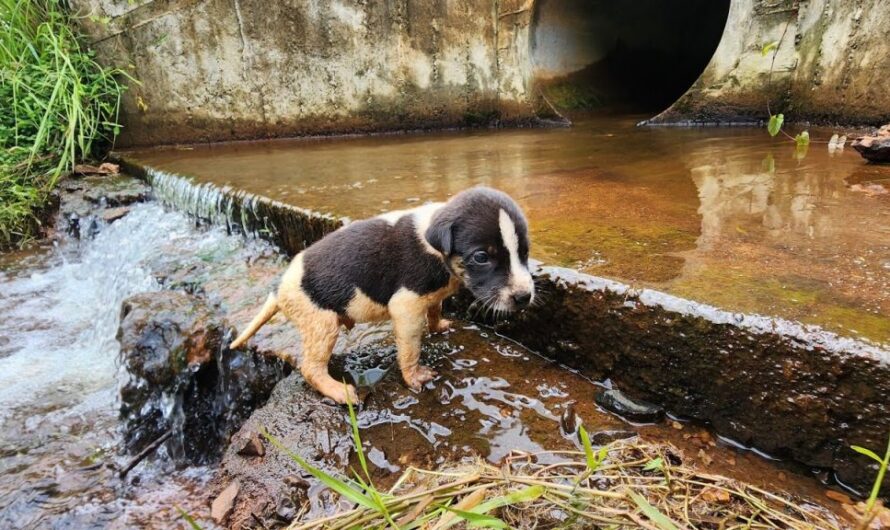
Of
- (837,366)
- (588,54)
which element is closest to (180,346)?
(837,366)

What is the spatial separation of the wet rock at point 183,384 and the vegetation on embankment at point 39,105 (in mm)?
4964

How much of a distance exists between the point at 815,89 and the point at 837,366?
711 cm

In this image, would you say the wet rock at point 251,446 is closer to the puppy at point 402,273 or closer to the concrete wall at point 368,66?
the puppy at point 402,273

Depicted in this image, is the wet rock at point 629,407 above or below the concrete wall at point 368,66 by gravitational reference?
below

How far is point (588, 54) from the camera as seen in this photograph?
1298 centimetres

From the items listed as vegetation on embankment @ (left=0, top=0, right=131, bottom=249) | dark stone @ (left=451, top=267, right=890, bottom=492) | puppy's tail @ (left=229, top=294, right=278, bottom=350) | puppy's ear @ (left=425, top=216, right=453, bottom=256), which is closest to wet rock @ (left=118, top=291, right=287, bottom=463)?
puppy's tail @ (left=229, top=294, right=278, bottom=350)

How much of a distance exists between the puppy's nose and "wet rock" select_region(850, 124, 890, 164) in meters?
4.06

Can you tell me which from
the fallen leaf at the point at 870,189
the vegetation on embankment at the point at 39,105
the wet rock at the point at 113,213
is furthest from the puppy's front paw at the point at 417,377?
the vegetation on embankment at the point at 39,105

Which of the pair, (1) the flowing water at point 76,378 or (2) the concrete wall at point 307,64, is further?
(2) the concrete wall at point 307,64

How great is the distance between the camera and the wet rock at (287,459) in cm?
209

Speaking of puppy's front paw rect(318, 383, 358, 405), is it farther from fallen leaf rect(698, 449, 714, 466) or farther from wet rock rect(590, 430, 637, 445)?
fallen leaf rect(698, 449, 714, 466)

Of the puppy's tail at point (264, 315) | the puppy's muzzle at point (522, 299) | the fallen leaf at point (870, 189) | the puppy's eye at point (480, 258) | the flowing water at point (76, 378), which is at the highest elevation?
the puppy's eye at point (480, 258)

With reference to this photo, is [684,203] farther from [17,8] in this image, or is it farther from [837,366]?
[17,8]

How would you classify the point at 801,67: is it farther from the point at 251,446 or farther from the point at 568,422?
the point at 251,446
